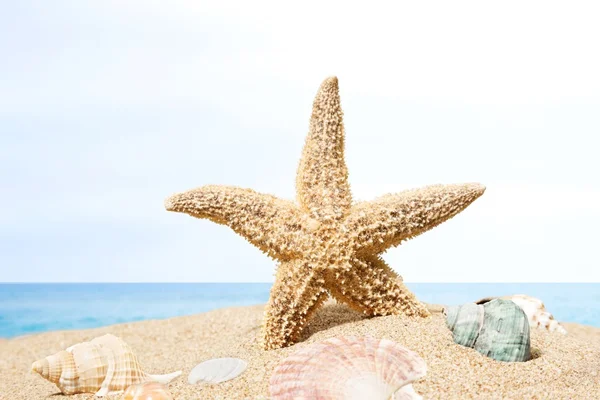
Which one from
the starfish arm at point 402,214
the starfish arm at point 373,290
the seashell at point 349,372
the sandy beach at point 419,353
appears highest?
the starfish arm at point 402,214

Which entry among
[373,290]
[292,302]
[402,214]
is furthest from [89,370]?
[402,214]

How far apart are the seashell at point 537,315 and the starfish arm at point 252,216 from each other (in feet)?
8.40

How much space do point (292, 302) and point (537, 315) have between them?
2.68 meters

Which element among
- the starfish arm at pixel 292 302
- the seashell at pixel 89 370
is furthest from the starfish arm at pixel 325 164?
the seashell at pixel 89 370

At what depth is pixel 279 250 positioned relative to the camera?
5.39 meters

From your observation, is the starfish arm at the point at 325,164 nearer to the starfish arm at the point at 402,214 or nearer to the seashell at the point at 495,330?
the starfish arm at the point at 402,214

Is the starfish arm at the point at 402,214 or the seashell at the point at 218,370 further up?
the starfish arm at the point at 402,214

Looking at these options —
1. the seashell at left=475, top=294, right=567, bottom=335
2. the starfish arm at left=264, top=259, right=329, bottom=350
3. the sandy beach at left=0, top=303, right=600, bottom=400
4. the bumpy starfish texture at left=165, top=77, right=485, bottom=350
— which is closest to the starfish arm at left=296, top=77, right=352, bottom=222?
the bumpy starfish texture at left=165, top=77, right=485, bottom=350

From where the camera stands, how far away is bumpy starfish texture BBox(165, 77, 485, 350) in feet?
17.5

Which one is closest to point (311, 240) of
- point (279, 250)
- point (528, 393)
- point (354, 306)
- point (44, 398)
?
point (279, 250)

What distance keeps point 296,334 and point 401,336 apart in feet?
3.24

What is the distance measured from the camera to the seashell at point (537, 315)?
19.8 ft

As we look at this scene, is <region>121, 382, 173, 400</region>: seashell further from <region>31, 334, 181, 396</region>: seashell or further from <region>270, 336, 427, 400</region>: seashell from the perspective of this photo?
<region>270, 336, 427, 400</region>: seashell

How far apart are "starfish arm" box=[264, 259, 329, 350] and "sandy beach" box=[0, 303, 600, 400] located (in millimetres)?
132
